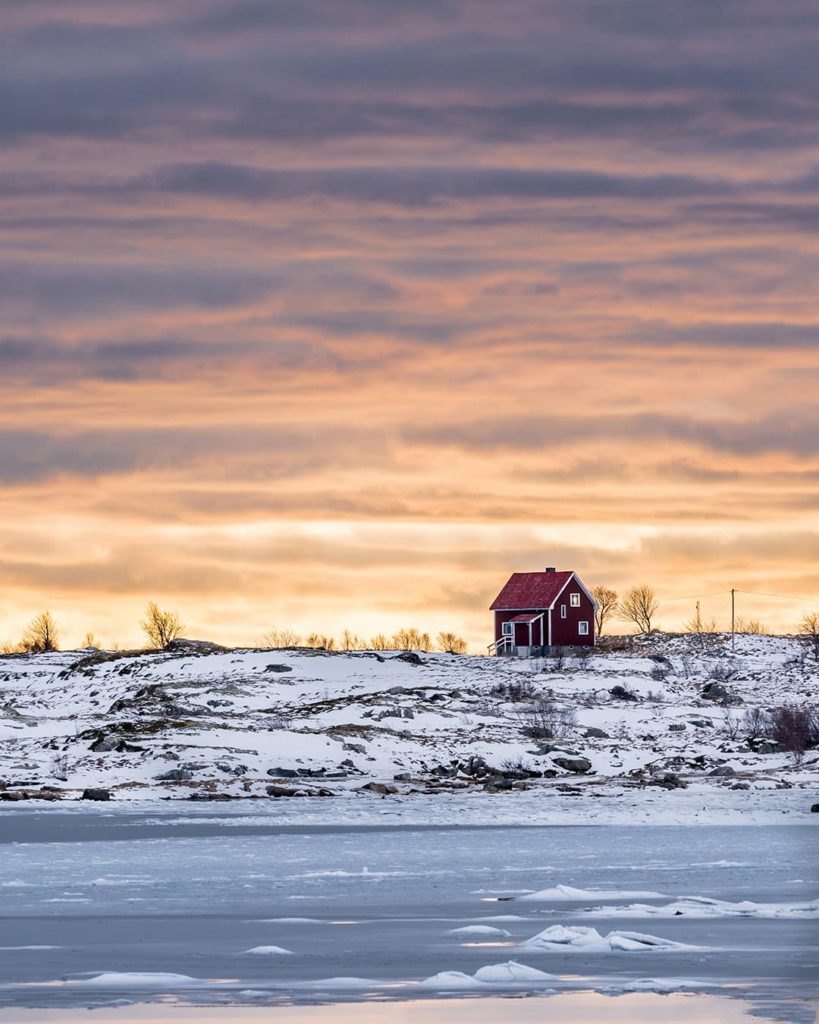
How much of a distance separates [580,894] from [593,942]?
3828mm

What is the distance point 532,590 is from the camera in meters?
82.4

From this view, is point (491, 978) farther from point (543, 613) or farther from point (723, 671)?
point (543, 613)

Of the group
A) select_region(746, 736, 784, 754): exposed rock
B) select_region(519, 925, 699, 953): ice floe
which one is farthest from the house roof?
select_region(519, 925, 699, 953): ice floe

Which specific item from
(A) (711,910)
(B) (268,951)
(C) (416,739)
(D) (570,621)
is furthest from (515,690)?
(B) (268,951)

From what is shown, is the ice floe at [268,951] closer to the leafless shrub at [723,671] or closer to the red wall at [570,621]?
the leafless shrub at [723,671]

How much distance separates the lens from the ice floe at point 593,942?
521 inches

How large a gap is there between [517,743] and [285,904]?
28553mm

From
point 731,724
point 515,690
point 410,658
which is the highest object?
point 410,658

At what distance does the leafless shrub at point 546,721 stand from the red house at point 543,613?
86.0 feet

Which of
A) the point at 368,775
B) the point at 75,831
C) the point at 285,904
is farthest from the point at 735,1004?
the point at 368,775

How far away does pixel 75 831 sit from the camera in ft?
90.9

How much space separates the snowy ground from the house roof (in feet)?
31.7

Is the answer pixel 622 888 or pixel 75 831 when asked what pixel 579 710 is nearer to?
pixel 75 831

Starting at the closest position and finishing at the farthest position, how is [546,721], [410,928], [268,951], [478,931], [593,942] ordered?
[268,951] → [593,942] → [478,931] → [410,928] → [546,721]
